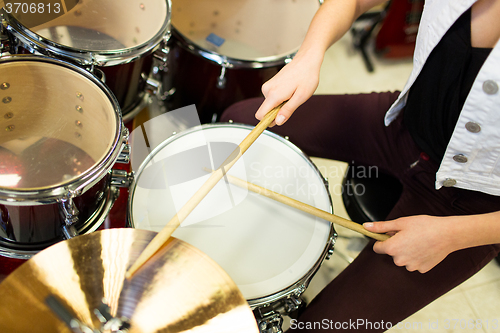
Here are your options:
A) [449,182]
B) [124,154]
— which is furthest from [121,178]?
[449,182]

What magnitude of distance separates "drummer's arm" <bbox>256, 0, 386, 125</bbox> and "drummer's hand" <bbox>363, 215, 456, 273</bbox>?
1.13 feet

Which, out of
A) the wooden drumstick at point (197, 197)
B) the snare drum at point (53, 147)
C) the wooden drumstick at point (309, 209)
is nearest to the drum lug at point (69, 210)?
the snare drum at point (53, 147)

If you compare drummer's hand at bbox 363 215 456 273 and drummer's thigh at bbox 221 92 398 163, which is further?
drummer's thigh at bbox 221 92 398 163

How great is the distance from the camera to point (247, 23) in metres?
1.44

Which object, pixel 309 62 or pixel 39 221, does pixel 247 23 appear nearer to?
pixel 309 62

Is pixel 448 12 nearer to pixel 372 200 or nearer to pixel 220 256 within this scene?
pixel 372 200

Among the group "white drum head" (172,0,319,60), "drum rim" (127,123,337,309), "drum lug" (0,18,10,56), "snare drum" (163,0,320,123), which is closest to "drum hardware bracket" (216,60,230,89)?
"snare drum" (163,0,320,123)

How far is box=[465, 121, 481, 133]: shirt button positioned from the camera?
2.71 ft

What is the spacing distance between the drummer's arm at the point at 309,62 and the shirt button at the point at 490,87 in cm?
34

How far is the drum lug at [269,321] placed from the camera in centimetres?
86

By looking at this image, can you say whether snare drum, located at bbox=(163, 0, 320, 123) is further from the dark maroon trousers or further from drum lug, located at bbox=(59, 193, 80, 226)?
drum lug, located at bbox=(59, 193, 80, 226)

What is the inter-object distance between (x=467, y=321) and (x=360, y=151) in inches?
32.3

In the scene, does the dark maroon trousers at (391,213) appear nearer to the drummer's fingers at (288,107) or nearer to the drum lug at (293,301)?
the drum lug at (293,301)

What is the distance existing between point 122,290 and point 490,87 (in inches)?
30.3
